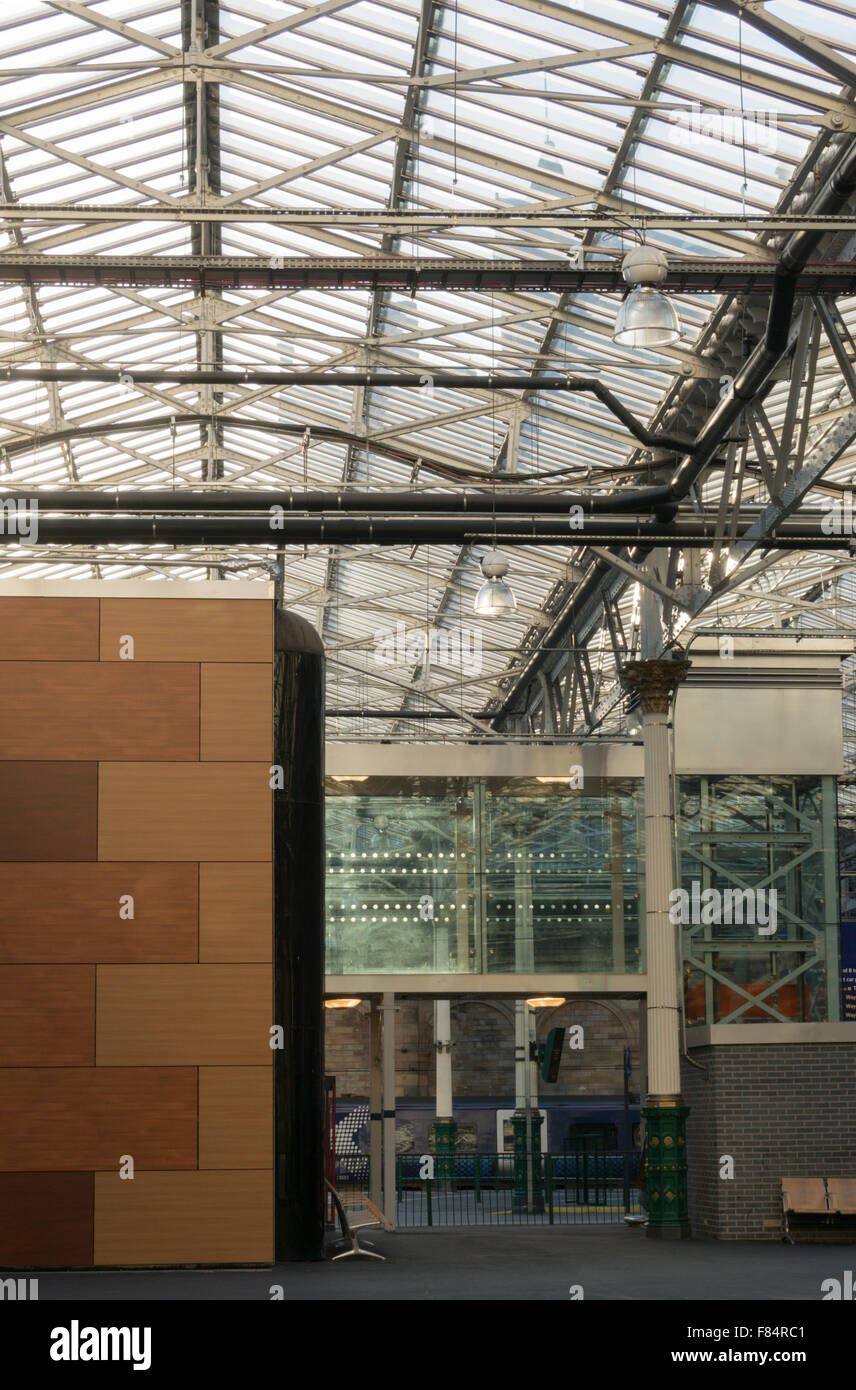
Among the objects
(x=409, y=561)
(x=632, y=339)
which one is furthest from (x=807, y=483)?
(x=409, y=561)

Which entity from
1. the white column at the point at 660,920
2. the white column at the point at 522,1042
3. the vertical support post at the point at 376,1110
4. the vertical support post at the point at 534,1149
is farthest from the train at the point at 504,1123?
the white column at the point at 660,920

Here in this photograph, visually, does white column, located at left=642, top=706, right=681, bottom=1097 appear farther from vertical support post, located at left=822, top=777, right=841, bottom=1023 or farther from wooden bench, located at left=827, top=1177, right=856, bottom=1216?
vertical support post, located at left=822, top=777, right=841, bottom=1023

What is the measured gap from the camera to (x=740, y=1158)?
2002 centimetres

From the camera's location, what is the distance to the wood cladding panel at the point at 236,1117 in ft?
49.5

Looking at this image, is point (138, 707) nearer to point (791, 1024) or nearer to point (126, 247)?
point (126, 247)

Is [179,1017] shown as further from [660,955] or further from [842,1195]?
[842,1195]

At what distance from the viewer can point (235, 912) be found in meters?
15.6

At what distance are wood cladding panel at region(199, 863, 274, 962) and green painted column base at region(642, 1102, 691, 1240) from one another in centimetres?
776

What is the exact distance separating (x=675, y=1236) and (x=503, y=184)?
12757 mm

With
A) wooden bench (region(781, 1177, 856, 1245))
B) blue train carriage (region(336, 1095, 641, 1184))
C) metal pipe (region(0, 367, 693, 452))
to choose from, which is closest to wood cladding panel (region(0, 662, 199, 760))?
metal pipe (region(0, 367, 693, 452))

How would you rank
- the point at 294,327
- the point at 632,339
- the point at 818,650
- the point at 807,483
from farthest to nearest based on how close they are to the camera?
1. the point at 818,650
2. the point at 294,327
3. the point at 807,483
4. the point at 632,339

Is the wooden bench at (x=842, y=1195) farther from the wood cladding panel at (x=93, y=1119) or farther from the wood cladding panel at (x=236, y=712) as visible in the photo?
the wood cladding panel at (x=236, y=712)

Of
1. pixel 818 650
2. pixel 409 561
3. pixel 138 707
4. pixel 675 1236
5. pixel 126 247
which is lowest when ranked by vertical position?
pixel 675 1236

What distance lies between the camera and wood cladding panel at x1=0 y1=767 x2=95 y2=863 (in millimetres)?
15492
